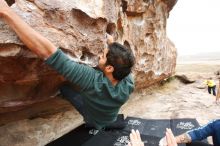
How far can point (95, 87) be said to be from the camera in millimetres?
2666

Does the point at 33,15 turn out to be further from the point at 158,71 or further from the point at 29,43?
the point at 158,71

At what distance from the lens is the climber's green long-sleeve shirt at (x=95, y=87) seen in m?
2.45

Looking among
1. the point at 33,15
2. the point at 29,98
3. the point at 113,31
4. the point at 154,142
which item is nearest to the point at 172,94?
the point at 154,142

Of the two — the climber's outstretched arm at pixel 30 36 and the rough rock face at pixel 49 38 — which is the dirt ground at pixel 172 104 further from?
the climber's outstretched arm at pixel 30 36

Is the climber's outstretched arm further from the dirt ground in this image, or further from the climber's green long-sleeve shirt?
the dirt ground

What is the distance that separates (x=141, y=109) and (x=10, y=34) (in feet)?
17.3

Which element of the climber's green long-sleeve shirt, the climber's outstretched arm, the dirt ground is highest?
the climber's outstretched arm

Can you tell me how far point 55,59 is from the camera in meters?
2.40

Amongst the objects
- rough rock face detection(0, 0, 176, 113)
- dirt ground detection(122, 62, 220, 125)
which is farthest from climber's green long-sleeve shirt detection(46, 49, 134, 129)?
dirt ground detection(122, 62, 220, 125)

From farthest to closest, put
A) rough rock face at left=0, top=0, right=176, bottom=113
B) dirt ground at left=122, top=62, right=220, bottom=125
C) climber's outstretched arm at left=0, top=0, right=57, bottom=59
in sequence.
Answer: dirt ground at left=122, top=62, right=220, bottom=125 < rough rock face at left=0, top=0, right=176, bottom=113 < climber's outstretched arm at left=0, top=0, right=57, bottom=59

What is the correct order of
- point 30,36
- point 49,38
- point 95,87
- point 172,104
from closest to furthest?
1. point 30,36
2. point 95,87
3. point 49,38
4. point 172,104

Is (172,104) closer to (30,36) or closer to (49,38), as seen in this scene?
(49,38)

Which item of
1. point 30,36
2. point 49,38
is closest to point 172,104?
point 49,38

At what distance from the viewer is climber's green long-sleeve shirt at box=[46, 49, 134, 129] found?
2.45 meters
